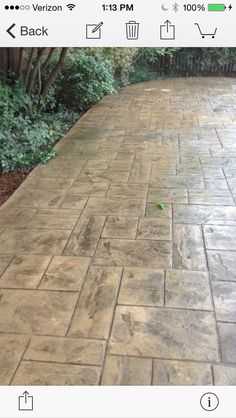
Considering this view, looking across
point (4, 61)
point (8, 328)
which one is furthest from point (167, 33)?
point (4, 61)

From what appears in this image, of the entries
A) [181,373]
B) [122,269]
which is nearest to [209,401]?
[181,373]

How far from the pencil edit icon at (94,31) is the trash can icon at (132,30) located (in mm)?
121

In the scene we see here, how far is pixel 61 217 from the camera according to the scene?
2.89 m

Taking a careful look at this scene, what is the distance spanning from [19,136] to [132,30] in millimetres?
2366

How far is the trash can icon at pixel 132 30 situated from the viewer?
1.80 meters

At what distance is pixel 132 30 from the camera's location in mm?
1819

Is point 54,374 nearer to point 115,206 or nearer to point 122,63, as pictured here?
point 115,206

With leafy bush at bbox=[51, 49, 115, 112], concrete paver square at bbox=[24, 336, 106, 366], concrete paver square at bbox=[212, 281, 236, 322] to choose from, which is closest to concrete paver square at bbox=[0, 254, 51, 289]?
concrete paver square at bbox=[24, 336, 106, 366]

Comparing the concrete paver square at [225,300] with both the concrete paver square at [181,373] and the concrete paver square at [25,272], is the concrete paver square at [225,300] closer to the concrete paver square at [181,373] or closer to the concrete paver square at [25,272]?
the concrete paver square at [181,373]

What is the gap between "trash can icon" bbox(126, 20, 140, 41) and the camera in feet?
5.90

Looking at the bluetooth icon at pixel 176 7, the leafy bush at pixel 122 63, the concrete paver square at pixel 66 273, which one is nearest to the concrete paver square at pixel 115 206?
the concrete paver square at pixel 66 273

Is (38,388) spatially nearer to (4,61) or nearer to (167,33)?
(167,33)

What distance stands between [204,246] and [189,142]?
236 cm

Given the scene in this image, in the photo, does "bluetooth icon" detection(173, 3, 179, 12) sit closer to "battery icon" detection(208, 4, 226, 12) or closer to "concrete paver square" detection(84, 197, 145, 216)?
"battery icon" detection(208, 4, 226, 12)
